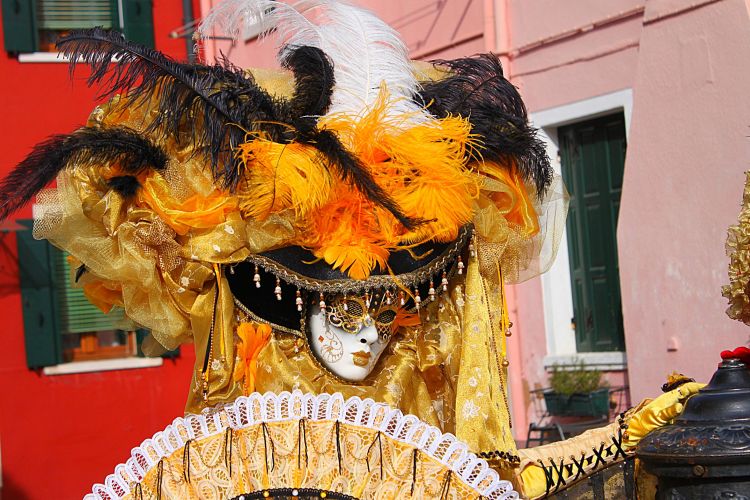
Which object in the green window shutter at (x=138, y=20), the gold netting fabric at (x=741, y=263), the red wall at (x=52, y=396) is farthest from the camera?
the green window shutter at (x=138, y=20)

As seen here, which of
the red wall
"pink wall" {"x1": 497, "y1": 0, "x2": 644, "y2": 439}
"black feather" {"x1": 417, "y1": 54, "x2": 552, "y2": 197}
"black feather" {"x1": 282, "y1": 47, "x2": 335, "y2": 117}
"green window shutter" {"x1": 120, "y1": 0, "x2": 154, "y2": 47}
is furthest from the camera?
"green window shutter" {"x1": 120, "y1": 0, "x2": 154, "y2": 47}

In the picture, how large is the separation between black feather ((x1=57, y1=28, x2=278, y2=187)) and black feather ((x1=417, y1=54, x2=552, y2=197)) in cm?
60

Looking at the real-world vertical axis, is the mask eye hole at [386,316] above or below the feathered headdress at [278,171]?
below

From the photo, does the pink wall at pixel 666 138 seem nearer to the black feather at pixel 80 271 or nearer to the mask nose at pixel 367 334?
the mask nose at pixel 367 334

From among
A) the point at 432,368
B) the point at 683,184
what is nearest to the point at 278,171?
the point at 432,368

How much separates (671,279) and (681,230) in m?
0.34

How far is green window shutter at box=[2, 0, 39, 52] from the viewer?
1189 cm

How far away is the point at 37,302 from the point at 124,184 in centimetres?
835

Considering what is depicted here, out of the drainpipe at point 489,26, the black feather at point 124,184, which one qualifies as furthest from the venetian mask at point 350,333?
the drainpipe at point 489,26

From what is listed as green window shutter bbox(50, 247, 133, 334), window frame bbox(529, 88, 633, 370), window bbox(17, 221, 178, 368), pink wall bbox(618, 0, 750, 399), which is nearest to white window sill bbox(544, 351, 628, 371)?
window frame bbox(529, 88, 633, 370)

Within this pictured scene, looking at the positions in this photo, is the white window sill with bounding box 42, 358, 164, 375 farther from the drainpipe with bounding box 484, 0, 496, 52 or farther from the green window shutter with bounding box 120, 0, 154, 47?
the drainpipe with bounding box 484, 0, 496, 52

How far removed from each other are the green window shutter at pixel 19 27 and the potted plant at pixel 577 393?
6.15 m

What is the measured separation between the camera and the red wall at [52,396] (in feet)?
37.2

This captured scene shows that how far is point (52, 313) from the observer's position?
462 inches
